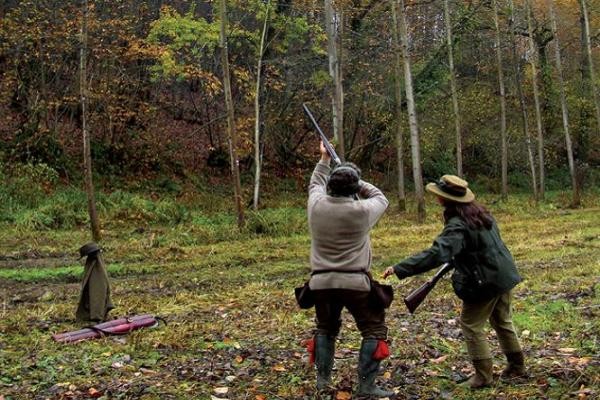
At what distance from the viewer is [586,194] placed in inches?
1348

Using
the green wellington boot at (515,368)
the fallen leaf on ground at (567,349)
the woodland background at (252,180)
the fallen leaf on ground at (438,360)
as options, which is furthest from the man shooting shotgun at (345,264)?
the fallen leaf on ground at (567,349)

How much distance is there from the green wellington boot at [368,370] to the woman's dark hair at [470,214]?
49.6 inches

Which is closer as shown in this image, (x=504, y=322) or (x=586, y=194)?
(x=504, y=322)

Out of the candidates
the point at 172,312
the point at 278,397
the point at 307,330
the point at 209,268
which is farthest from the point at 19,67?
the point at 278,397

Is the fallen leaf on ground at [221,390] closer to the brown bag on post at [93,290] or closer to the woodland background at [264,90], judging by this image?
the brown bag on post at [93,290]

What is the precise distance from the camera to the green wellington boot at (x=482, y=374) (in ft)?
19.5

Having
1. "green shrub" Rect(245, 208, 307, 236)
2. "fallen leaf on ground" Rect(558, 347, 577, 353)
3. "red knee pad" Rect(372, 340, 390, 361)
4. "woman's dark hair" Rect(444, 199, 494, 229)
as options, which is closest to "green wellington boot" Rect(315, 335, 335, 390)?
"red knee pad" Rect(372, 340, 390, 361)

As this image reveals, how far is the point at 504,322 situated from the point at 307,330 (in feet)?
10.9

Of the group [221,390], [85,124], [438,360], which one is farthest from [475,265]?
[85,124]

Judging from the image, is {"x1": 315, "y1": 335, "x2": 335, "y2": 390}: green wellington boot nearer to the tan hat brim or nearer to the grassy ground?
the grassy ground

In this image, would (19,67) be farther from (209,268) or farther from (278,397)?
(278,397)

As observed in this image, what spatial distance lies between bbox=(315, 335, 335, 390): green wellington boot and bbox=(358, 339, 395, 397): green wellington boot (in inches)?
10.8

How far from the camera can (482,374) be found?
19.6ft

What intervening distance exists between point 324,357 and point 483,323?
139cm
